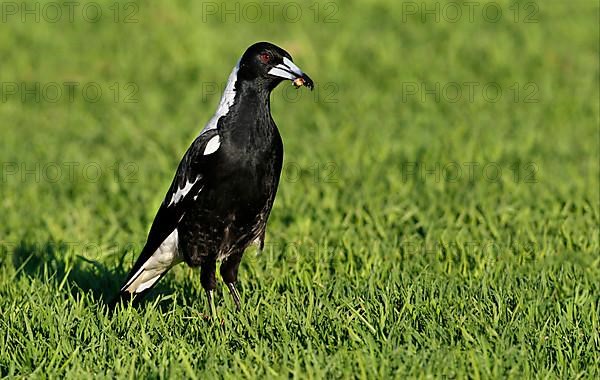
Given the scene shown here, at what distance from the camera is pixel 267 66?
5.36 m

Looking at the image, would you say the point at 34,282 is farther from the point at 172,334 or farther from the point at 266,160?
the point at 266,160

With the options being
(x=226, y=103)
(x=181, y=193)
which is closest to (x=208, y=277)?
(x=181, y=193)

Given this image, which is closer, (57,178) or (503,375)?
(503,375)

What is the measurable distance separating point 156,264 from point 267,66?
1.24 m

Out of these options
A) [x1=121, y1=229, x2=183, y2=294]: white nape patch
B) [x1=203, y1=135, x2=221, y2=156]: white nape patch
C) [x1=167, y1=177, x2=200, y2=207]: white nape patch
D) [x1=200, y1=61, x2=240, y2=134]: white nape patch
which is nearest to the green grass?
[x1=121, y1=229, x2=183, y2=294]: white nape patch

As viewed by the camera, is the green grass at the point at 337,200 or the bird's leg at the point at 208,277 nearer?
the green grass at the point at 337,200

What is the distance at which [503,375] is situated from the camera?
425 cm

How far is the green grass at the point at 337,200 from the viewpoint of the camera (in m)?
4.64

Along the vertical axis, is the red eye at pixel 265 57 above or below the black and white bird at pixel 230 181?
above

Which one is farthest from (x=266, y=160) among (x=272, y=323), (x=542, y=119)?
(x=542, y=119)

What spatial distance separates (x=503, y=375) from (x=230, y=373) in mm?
1107

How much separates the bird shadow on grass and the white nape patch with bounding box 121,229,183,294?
0.18 meters

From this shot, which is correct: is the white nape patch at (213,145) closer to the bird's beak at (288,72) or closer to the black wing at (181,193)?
the black wing at (181,193)

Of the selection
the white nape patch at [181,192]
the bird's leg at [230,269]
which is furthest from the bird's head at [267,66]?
the bird's leg at [230,269]
